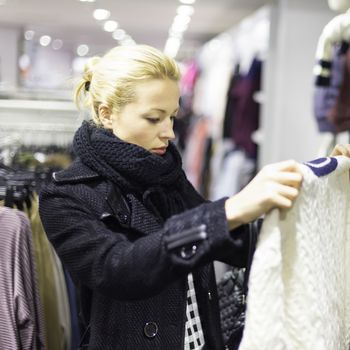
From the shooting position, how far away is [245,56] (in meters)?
4.26

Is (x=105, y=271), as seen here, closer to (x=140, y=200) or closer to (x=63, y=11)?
(x=140, y=200)

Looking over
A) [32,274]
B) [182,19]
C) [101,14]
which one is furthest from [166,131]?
[182,19]

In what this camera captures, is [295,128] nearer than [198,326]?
No

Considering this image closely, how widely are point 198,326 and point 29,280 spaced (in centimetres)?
36

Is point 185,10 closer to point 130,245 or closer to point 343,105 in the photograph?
point 343,105

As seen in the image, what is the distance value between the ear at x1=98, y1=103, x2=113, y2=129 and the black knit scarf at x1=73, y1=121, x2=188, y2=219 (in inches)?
0.6

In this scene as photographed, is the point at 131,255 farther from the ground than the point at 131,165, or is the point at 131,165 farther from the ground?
the point at 131,165

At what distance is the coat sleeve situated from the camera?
77cm

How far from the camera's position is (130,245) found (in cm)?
86

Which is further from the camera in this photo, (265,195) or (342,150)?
(342,150)

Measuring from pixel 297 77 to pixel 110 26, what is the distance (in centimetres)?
133

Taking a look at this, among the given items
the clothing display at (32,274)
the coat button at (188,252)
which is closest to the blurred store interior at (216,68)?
the clothing display at (32,274)

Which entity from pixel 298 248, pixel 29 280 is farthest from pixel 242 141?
pixel 298 248

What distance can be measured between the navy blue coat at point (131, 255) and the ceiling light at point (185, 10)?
101 inches
